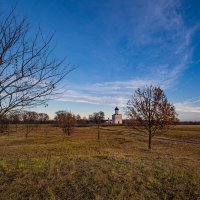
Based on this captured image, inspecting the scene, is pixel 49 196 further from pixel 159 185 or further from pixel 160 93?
pixel 160 93

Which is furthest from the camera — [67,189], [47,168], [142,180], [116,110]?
[116,110]

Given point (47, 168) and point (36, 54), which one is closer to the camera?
point (36, 54)

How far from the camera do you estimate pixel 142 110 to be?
18.1m

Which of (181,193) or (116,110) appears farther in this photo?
(116,110)

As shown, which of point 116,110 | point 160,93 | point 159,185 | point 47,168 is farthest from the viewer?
point 116,110

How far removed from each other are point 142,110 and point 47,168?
12980 millimetres

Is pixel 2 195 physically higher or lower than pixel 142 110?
lower

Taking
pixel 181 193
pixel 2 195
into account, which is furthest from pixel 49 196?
pixel 181 193

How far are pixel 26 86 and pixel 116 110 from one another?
13935 centimetres

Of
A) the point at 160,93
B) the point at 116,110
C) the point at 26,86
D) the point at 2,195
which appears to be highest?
the point at 116,110

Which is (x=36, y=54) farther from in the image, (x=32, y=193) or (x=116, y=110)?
(x=116, y=110)

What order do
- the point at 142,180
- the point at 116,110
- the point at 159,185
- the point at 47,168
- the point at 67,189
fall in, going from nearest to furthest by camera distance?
1. the point at 67,189
2. the point at 159,185
3. the point at 142,180
4. the point at 47,168
5. the point at 116,110

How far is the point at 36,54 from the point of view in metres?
4.98

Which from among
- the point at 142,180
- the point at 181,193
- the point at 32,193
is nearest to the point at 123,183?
the point at 142,180
